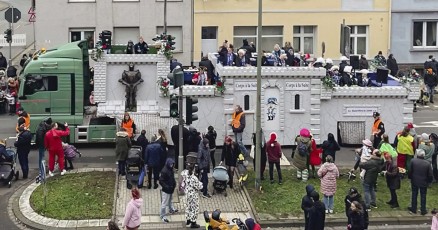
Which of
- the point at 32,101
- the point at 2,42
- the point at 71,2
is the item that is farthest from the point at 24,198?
the point at 2,42

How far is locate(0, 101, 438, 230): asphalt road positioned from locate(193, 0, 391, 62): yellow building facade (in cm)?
787

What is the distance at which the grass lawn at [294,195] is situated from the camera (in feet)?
74.8

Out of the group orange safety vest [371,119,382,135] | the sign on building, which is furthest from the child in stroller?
the sign on building

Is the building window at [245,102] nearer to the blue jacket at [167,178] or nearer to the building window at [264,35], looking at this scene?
the blue jacket at [167,178]

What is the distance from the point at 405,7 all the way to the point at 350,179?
21.8 m

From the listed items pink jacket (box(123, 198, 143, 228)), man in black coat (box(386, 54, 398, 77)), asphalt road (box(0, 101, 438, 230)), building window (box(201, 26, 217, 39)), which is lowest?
pink jacket (box(123, 198, 143, 228))

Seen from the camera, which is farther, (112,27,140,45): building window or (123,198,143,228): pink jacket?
(112,27,140,45): building window

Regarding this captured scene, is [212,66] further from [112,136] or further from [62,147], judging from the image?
[62,147]

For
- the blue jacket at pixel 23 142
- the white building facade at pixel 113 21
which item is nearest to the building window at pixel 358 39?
the white building facade at pixel 113 21

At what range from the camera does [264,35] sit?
147 feet

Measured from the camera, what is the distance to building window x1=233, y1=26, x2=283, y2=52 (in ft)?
147

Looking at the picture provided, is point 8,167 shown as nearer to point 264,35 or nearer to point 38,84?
point 38,84

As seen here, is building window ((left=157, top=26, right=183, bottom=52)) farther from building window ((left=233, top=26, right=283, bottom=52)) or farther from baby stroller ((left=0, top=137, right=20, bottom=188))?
baby stroller ((left=0, top=137, right=20, bottom=188))

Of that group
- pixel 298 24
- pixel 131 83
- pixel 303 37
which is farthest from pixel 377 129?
pixel 303 37
